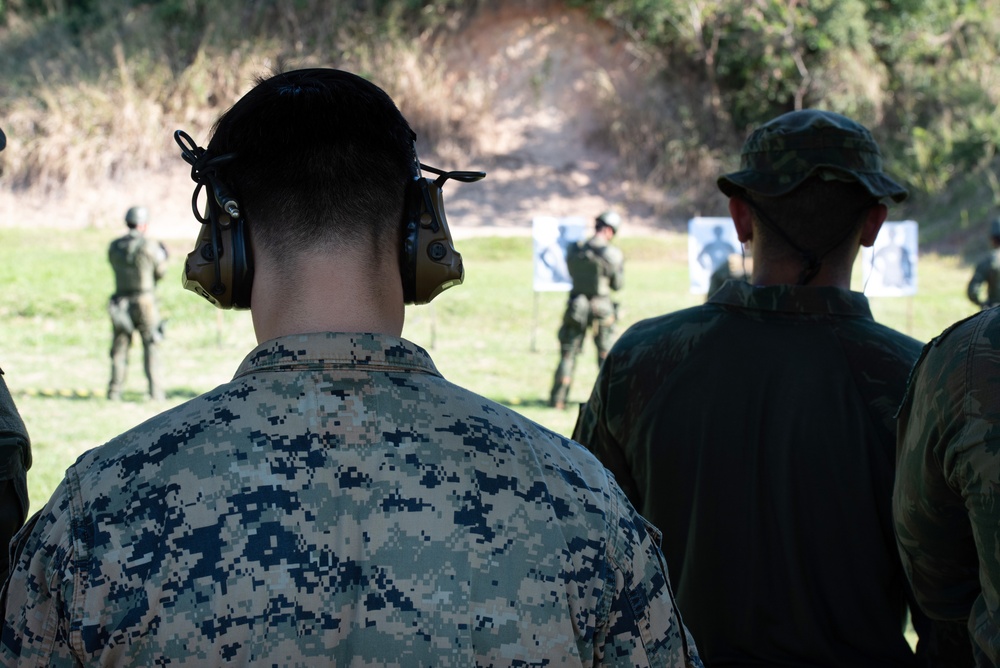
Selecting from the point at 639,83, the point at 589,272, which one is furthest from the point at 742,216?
the point at 639,83

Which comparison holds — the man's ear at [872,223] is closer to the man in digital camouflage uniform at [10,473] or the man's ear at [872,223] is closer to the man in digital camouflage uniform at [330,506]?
the man in digital camouflage uniform at [330,506]

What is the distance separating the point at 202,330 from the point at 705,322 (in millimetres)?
11986

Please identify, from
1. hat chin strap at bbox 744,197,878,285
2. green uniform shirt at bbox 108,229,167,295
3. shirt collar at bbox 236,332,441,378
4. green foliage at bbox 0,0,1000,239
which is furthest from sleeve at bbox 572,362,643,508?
green foliage at bbox 0,0,1000,239

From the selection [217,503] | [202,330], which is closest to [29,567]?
[217,503]

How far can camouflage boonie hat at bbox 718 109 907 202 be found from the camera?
2.30 meters

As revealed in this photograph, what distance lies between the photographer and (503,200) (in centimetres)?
2138

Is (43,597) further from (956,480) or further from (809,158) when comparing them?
(809,158)

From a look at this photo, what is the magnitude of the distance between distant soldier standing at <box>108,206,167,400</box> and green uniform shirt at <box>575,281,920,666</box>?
7.95 meters

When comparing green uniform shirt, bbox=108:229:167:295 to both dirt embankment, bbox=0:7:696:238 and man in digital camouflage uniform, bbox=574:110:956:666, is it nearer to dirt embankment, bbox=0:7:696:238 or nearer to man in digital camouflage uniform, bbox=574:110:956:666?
man in digital camouflage uniform, bbox=574:110:956:666

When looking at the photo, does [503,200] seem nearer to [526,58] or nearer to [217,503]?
[526,58]

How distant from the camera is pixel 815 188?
7.59 feet

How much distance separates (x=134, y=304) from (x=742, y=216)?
26.6 feet

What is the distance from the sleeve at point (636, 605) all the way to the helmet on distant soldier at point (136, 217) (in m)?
9.01

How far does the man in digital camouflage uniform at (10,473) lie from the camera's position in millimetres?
1912
